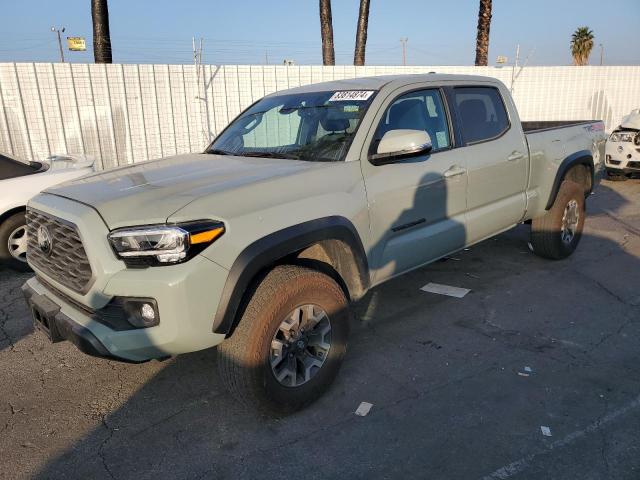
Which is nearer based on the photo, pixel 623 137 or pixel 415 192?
pixel 415 192

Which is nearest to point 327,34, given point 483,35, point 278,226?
point 483,35

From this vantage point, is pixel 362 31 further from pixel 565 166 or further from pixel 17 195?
pixel 17 195

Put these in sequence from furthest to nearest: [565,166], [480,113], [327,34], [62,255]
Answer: [327,34] → [565,166] → [480,113] → [62,255]

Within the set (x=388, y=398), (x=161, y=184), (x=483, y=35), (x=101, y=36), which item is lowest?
(x=388, y=398)

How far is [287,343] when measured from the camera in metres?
2.84

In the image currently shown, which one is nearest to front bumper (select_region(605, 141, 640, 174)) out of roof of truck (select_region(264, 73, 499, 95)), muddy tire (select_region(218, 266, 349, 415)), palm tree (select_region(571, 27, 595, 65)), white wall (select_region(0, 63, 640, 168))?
white wall (select_region(0, 63, 640, 168))

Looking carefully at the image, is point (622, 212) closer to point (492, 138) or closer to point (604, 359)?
point (492, 138)

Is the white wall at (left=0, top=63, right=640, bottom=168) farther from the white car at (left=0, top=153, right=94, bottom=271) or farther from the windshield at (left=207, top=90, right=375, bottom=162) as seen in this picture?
the windshield at (left=207, top=90, right=375, bottom=162)

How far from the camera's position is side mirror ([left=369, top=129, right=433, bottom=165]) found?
10.3ft

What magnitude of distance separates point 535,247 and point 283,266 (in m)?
3.56

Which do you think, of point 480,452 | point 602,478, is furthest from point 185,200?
point 602,478

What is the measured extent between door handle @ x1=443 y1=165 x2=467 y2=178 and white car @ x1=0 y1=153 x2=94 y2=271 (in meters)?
4.22

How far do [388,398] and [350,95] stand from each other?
2.09m

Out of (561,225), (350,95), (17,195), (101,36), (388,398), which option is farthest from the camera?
(101,36)
